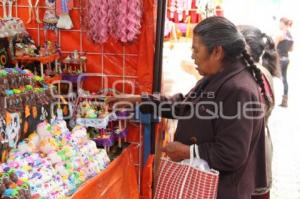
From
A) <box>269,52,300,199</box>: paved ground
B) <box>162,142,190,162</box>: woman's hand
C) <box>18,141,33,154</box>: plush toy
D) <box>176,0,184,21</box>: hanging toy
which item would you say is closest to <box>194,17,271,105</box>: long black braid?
<box>162,142,190,162</box>: woman's hand

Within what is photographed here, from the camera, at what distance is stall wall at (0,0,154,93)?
236 cm

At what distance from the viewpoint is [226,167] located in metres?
1.58

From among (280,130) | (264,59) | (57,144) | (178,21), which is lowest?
(280,130)

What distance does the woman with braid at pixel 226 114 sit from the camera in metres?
1.53

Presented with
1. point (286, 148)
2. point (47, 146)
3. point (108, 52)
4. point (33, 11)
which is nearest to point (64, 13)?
point (33, 11)

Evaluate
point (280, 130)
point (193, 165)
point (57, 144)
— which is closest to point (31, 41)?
point (57, 144)

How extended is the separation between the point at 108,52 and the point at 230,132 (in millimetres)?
1127

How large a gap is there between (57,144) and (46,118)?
0.19m

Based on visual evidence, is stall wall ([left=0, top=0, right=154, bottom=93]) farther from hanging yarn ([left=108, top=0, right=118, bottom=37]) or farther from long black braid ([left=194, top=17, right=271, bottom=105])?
long black braid ([left=194, top=17, right=271, bottom=105])

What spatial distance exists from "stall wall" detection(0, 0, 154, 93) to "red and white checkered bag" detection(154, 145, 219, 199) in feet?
2.52

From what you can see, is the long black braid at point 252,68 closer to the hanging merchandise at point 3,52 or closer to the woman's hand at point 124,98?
the woman's hand at point 124,98

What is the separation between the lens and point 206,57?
1.61 meters

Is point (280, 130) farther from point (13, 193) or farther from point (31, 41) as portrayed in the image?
point (13, 193)

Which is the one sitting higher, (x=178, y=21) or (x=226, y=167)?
(x=178, y=21)
